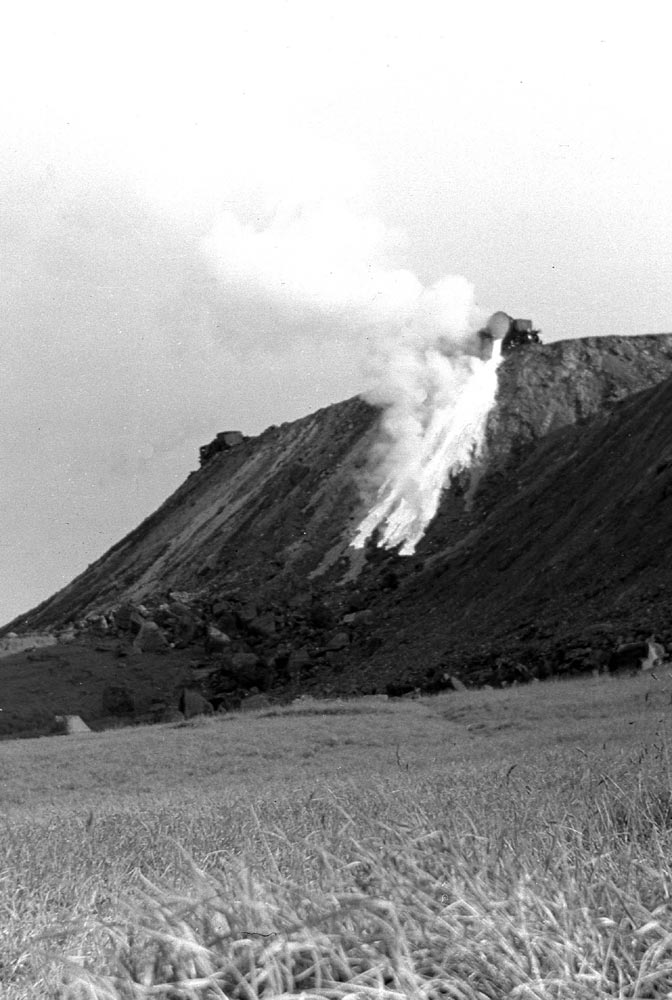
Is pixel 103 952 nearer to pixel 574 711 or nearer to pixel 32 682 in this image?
pixel 574 711

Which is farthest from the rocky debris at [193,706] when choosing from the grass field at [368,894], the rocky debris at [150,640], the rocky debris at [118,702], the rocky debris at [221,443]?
the rocky debris at [221,443]

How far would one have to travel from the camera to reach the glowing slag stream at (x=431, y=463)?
7338cm

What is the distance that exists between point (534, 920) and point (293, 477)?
84969 millimetres

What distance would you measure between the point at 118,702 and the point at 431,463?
3879 cm

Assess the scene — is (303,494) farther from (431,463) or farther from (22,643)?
(22,643)

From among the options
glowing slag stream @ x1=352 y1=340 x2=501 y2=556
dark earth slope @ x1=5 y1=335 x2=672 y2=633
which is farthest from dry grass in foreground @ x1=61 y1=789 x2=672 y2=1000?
glowing slag stream @ x1=352 y1=340 x2=501 y2=556

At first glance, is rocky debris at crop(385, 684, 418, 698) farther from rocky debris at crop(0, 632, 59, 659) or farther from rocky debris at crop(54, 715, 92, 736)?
rocky debris at crop(0, 632, 59, 659)

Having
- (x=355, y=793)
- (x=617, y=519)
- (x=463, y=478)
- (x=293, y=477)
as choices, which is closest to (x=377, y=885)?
(x=355, y=793)

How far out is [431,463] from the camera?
7994 centimetres

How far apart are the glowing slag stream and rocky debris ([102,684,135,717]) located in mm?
25677

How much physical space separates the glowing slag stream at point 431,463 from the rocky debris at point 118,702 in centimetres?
2568

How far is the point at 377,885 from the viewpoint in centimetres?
432

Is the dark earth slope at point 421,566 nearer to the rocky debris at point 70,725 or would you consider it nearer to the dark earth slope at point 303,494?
the dark earth slope at point 303,494

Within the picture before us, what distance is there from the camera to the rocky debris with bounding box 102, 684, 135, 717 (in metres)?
45.0
